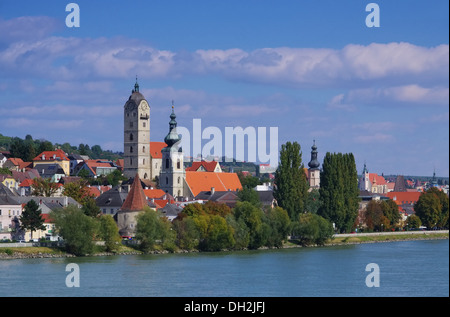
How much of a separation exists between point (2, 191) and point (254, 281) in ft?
65.3

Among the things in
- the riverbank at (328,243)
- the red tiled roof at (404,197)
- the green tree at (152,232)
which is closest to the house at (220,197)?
the riverbank at (328,243)

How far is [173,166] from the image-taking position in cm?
6875

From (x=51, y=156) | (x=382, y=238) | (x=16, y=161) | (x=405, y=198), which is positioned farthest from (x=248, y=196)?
(x=51, y=156)

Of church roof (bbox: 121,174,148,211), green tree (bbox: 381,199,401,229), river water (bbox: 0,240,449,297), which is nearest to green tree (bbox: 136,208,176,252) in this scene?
river water (bbox: 0,240,449,297)

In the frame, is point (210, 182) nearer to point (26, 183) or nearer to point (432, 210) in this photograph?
point (26, 183)

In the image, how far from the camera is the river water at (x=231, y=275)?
28516mm

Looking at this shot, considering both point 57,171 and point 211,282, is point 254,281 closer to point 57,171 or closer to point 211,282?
point 211,282

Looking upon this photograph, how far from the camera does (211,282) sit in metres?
30.8

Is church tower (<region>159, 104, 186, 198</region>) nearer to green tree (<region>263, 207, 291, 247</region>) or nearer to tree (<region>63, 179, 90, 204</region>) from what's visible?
tree (<region>63, 179, 90, 204</region>)

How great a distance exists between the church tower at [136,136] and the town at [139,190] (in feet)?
0.24

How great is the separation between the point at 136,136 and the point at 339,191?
2796cm

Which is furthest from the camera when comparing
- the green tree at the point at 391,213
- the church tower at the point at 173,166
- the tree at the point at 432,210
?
the church tower at the point at 173,166

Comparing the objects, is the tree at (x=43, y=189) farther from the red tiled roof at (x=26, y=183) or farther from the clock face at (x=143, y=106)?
the clock face at (x=143, y=106)

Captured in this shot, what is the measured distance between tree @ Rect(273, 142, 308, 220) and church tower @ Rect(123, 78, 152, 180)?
26081 mm
